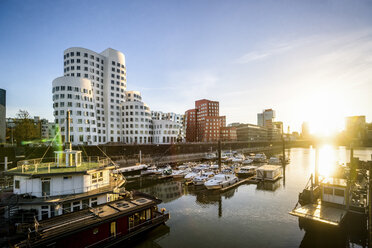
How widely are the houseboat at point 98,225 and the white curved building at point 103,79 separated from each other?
226ft

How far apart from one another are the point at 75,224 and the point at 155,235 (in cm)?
982

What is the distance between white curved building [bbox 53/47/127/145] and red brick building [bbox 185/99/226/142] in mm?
79372

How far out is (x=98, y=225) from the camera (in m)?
17.0

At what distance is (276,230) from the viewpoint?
2302cm

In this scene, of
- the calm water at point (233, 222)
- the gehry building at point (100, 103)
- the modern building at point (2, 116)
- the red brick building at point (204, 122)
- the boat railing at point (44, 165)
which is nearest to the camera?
the calm water at point (233, 222)

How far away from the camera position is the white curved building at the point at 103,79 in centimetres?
8594

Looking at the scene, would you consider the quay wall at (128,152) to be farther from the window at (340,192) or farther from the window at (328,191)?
the window at (340,192)

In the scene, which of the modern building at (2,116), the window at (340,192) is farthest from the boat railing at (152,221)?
the modern building at (2,116)

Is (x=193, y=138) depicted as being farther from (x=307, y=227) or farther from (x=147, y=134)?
(x=307, y=227)

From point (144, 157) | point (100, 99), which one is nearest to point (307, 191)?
point (144, 157)

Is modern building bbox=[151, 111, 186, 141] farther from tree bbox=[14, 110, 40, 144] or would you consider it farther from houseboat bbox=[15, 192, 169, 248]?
houseboat bbox=[15, 192, 169, 248]

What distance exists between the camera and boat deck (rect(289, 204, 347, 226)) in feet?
64.0

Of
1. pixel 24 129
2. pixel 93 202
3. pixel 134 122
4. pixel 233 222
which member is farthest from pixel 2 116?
pixel 233 222

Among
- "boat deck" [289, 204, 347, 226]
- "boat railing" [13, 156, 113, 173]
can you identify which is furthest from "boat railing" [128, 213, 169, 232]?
"boat deck" [289, 204, 347, 226]
